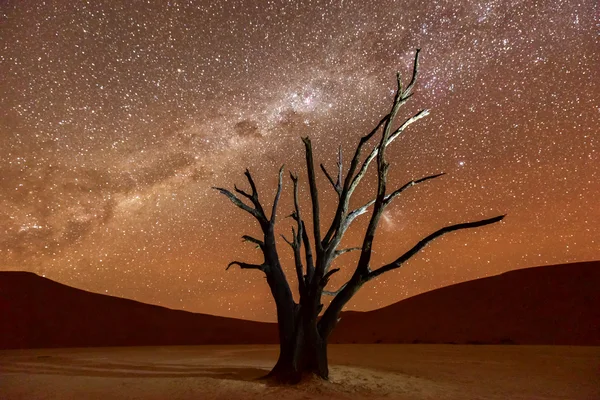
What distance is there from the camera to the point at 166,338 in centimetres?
3906

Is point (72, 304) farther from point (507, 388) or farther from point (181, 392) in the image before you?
point (507, 388)

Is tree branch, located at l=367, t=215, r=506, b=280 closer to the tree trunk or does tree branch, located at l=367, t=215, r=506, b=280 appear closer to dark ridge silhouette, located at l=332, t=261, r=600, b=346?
the tree trunk

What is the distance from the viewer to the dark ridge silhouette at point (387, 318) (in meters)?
31.4

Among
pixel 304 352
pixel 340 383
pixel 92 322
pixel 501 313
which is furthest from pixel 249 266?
pixel 92 322

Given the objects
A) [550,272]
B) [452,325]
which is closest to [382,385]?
[452,325]

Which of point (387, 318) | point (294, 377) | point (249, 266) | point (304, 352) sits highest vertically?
point (387, 318)

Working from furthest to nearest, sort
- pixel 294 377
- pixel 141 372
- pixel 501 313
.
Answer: pixel 501 313 → pixel 141 372 → pixel 294 377

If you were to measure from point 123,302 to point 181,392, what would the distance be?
42.0 metres

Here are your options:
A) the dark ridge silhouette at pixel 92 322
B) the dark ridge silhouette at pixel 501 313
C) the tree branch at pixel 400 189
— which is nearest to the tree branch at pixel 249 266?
the tree branch at pixel 400 189

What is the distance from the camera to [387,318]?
41000 millimetres

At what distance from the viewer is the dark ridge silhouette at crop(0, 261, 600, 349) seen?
31375mm

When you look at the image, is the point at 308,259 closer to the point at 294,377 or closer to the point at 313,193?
the point at 313,193

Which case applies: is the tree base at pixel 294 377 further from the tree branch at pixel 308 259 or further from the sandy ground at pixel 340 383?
the tree branch at pixel 308 259

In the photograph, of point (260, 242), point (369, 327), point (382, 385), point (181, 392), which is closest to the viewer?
point (181, 392)
